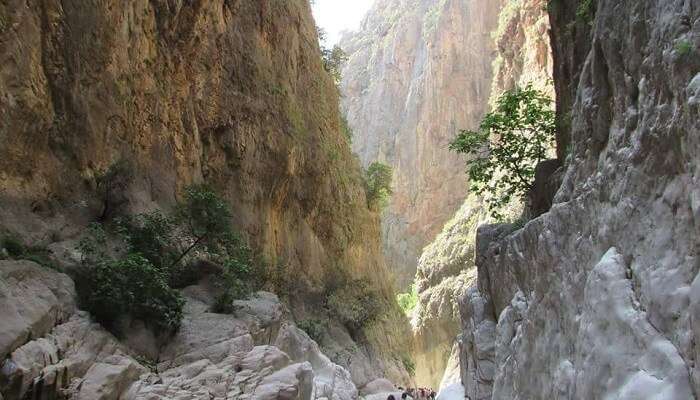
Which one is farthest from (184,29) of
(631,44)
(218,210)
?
(631,44)

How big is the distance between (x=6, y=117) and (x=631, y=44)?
14169 millimetres

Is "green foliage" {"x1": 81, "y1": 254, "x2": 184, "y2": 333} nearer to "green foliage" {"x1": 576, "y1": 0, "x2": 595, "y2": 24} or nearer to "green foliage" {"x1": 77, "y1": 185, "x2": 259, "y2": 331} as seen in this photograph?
"green foliage" {"x1": 77, "y1": 185, "x2": 259, "y2": 331}

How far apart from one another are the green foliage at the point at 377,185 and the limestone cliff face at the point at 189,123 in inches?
95.4

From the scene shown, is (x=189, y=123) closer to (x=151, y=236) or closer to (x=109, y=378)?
(x=151, y=236)

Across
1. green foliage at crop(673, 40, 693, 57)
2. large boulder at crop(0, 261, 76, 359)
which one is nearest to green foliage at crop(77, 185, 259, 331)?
large boulder at crop(0, 261, 76, 359)

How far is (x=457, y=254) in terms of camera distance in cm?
5506

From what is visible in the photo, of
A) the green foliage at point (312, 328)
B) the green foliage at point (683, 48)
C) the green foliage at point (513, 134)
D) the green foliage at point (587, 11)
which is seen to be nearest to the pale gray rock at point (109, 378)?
the green foliage at point (683, 48)

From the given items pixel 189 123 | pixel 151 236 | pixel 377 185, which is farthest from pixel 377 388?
pixel 377 185

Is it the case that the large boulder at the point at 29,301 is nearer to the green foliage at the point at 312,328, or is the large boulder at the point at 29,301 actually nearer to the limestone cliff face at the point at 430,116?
the green foliage at the point at 312,328

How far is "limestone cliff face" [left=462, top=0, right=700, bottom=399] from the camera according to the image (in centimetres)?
705

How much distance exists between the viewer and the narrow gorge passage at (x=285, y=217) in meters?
8.21

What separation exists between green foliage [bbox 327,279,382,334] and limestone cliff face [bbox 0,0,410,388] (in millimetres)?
1507

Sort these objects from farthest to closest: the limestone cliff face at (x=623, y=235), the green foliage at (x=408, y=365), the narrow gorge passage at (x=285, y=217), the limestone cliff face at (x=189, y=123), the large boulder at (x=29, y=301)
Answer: the green foliage at (x=408, y=365) < the limestone cliff face at (x=189, y=123) < the large boulder at (x=29, y=301) < the narrow gorge passage at (x=285, y=217) < the limestone cliff face at (x=623, y=235)

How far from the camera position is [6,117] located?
14625 mm
